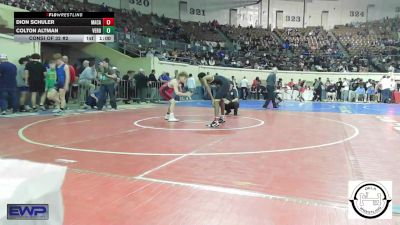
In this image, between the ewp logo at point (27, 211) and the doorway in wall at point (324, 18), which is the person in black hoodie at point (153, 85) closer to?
the ewp logo at point (27, 211)

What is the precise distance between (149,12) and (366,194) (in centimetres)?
3864

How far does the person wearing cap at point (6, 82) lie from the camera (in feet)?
38.0

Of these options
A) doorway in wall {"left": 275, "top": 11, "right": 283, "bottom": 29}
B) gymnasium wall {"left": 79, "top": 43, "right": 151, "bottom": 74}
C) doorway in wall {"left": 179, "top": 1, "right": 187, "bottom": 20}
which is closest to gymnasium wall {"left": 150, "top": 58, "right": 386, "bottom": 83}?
gymnasium wall {"left": 79, "top": 43, "right": 151, "bottom": 74}

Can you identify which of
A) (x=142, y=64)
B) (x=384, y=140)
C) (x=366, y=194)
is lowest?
(x=384, y=140)

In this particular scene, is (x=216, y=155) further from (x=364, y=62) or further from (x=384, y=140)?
(x=364, y=62)

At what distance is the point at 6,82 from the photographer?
38.2ft

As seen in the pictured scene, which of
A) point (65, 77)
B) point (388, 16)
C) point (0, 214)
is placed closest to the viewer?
point (0, 214)

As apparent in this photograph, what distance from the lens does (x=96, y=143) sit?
22.6 ft

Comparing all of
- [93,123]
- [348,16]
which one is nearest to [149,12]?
[348,16]

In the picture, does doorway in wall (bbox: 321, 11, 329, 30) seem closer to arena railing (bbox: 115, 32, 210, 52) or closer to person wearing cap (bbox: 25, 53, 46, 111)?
arena railing (bbox: 115, 32, 210, 52)
